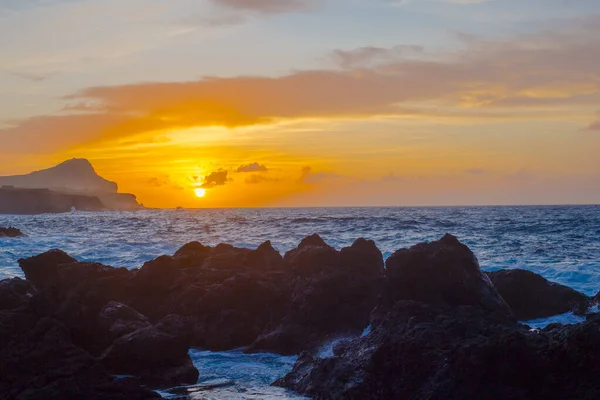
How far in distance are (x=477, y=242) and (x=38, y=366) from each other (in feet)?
117

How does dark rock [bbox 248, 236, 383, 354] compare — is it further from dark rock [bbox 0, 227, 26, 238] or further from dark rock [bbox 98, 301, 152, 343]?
dark rock [bbox 0, 227, 26, 238]

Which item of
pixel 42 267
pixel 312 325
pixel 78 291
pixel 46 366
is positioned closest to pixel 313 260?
pixel 312 325

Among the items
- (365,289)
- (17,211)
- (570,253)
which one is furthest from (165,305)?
(17,211)

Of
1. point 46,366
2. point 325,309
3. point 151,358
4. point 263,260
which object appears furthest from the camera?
point 263,260

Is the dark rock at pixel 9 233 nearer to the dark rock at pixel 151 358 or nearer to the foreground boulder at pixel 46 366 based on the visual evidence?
the foreground boulder at pixel 46 366

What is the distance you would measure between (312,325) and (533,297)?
21.5ft

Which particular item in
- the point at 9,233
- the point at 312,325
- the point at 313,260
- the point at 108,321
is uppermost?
the point at 313,260

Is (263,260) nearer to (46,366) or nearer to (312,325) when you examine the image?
(312,325)

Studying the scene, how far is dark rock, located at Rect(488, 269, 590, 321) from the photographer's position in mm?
18297

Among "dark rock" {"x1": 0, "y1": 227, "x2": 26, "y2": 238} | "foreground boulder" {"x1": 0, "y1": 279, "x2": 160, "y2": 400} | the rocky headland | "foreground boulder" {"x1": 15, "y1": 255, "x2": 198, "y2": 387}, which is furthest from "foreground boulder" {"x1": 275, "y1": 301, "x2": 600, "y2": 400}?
"dark rock" {"x1": 0, "y1": 227, "x2": 26, "y2": 238}

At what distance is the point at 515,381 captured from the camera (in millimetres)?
9633

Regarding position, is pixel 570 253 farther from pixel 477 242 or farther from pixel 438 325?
pixel 438 325

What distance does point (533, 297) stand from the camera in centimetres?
1852

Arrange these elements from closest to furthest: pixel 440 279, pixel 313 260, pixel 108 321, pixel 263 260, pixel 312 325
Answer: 1. pixel 440 279
2. pixel 108 321
3. pixel 312 325
4. pixel 313 260
5. pixel 263 260
